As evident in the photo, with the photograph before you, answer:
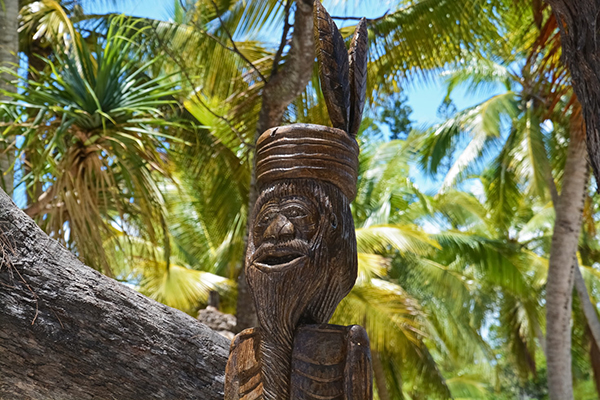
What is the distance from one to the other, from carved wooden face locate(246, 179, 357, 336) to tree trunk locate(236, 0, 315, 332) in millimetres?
2692

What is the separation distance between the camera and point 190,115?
8.04m

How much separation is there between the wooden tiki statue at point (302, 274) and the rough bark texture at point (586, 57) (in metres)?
0.96

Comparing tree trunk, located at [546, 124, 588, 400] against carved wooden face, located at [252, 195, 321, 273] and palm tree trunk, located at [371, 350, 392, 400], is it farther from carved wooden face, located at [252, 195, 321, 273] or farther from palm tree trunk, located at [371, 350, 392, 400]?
carved wooden face, located at [252, 195, 321, 273]

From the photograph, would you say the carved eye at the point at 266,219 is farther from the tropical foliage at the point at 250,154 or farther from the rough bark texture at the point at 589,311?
the rough bark texture at the point at 589,311

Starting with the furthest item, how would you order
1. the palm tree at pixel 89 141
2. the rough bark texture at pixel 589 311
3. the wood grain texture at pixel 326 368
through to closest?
the rough bark texture at pixel 589 311, the palm tree at pixel 89 141, the wood grain texture at pixel 326 368

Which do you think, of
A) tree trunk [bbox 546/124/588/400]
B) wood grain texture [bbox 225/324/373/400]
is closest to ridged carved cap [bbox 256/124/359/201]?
wood grain texture [bbox 225/324/373/400]

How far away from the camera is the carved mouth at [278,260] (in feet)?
7.09

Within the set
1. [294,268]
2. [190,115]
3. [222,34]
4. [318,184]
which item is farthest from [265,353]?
[190,115]

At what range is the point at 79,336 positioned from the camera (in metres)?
2.58

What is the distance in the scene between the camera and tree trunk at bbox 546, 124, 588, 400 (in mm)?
6984

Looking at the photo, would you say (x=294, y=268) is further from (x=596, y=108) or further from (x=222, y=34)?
(x=222, y=34)

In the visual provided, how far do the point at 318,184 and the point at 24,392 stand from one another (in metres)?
1.45

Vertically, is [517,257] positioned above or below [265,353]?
above

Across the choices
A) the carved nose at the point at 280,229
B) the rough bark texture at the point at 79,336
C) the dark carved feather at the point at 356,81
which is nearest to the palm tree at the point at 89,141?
the rough bark texture at the point at 79,336
